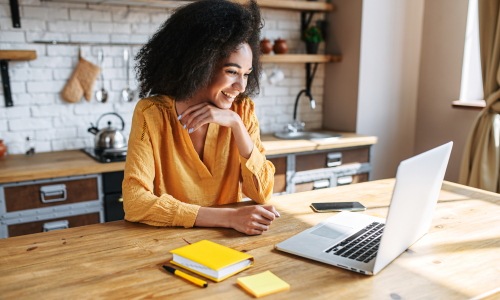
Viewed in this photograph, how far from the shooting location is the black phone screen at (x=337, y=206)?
4.62 ft

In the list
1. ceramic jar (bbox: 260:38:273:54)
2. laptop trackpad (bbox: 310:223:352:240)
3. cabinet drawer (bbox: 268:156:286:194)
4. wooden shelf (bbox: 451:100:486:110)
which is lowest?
cabinet drawer (bbox: 268:156:286:194)

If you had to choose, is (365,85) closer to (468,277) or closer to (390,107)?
(390,107)

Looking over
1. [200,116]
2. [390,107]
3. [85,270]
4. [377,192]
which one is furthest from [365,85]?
[85,270]

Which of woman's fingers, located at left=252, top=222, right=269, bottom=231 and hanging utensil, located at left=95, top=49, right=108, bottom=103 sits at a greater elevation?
hanging utensil, located at left=95, top=49, right=108, bottom=103

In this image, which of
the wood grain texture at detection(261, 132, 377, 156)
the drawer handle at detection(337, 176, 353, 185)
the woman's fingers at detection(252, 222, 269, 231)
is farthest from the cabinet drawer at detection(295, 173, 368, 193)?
the woman's fingers at detection(252, 222, 269, 231)

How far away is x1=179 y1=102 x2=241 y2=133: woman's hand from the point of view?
150cm

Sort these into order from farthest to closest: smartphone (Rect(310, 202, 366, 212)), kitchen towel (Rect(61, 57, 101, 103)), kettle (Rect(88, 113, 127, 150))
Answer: kitchen towel (Rect(61, 57, 101, 103)), kettle (Rect(88, 113, 127, 150)), smartphone (Rect(310, 202, 366, 212))

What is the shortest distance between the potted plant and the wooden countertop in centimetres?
90

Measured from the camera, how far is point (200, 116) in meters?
1.50

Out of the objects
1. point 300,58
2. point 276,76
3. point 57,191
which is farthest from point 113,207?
point 300,58

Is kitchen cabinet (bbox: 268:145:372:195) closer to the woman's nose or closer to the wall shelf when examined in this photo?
the woman's nose

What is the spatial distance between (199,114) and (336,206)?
608mm

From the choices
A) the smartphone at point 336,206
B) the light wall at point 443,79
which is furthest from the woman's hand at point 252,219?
the light wall at point 443,79

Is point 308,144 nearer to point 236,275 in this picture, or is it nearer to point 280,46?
point 280,46
